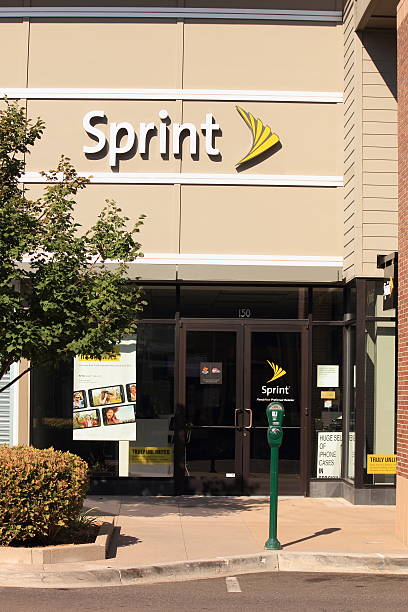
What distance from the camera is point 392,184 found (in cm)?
1418

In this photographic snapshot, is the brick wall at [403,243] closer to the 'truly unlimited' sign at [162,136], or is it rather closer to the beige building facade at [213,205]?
the beige building facade at [213,205]

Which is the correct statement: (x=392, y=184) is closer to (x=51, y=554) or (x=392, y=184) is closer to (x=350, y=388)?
(x=350, y=388)

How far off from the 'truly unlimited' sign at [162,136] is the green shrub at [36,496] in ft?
21.0

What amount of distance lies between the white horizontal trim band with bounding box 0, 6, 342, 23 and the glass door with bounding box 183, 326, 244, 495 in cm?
497

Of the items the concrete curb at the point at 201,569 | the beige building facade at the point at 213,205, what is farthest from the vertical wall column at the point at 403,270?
the beige building facade at the point at 213,205

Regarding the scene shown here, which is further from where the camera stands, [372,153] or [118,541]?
[372,153]

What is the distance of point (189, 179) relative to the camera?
1503cm

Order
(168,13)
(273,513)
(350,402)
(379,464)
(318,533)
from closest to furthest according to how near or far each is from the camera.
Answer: (273,513), (318,533), (379,464), (350,402), (168,13)

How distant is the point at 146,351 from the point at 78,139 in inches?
138

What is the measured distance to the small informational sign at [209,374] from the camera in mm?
14906

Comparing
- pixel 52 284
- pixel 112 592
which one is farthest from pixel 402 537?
pixel 52 284

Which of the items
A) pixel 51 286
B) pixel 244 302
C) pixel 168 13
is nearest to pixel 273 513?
pixel 51 286

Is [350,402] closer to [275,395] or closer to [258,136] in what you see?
[275,395]

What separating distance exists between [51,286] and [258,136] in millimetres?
5484
